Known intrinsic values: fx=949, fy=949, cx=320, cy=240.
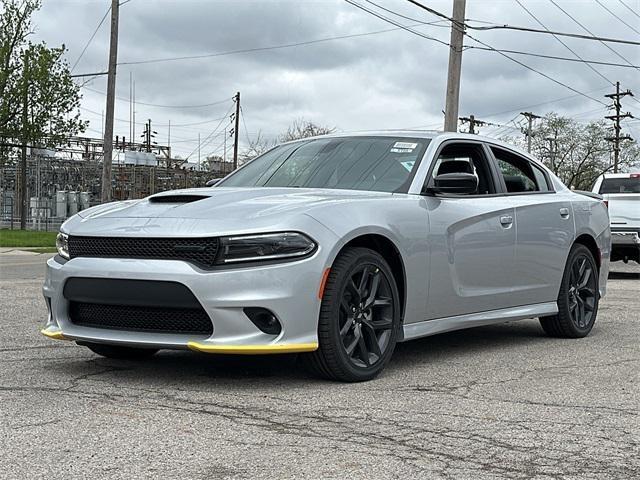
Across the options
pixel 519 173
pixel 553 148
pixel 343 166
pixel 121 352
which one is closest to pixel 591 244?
pixel 519 173

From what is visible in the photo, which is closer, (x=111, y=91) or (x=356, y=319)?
(x=356, y=319)

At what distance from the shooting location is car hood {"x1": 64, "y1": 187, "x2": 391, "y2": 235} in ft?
16.5

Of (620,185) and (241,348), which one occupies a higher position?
(620,185)

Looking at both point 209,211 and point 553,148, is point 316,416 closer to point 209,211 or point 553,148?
point 209,211

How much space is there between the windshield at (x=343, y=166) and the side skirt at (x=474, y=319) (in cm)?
89

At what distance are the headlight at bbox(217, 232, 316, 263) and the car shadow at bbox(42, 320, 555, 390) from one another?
2.36ft

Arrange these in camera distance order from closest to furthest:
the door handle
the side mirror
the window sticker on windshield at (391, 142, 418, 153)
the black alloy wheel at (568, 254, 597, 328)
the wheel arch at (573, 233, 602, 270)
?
the side mirror < the window sticker on windshield at (391, 142, 418, 153) < the door handle < the black alloy wheel at (568, 254, 597, 328) < the wheel arch at (573, 233, 602, 270)

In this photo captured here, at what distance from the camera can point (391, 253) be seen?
5734 mm

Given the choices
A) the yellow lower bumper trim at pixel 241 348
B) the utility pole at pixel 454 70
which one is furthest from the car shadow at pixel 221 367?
the utility pole at pixel 454 70

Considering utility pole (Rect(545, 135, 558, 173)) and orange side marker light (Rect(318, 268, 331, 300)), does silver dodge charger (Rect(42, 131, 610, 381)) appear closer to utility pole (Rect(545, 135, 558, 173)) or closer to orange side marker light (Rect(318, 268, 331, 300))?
orange side marker light (Rect(318, 268, 331, 300))

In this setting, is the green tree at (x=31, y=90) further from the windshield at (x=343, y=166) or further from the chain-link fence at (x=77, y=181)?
the windshield at (x=343, y=166)

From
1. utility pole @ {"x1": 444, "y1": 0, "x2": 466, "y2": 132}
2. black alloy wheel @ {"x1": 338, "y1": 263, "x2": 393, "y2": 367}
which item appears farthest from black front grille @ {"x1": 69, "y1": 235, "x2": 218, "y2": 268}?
utility pole @ {"x1": 444, "y1": 0, "x2": 466, "y2": 132}

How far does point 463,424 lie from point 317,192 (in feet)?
6.31

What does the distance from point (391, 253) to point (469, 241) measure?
80cm
